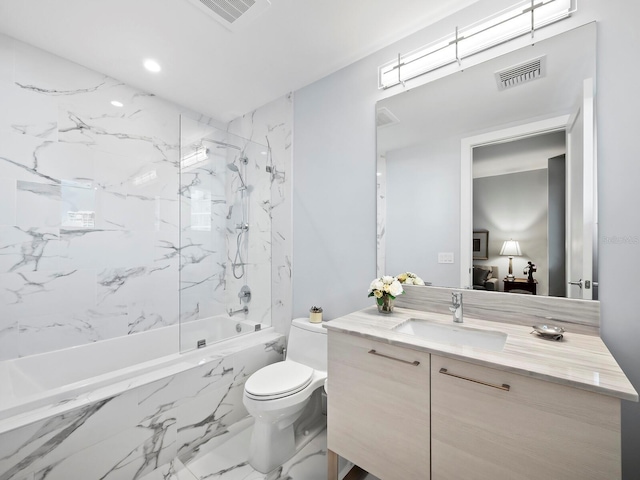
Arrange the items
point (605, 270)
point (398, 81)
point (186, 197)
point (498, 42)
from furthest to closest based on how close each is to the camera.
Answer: point (186, 197)
point (398, 81)
point (498, 42)
point (605, 270)

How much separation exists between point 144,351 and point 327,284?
166cm


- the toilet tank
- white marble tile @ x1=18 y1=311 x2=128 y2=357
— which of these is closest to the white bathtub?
white marble tile @ x1=18 y1=311 x2=128 y2=357

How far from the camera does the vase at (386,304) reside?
5.34 ft

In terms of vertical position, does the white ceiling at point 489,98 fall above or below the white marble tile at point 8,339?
above

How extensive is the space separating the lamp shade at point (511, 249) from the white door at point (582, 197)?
0.19 metres

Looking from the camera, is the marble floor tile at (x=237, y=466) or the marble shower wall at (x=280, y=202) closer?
the marble floor tile at (x=237, y=466)

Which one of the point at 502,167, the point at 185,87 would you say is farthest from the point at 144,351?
the point at 502,167

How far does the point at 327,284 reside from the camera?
2.20 metres

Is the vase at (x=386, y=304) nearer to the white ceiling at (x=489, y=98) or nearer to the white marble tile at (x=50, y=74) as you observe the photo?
the white ceiling at (x=489, y=98)

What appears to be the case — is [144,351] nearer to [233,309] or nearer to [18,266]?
[233,309]

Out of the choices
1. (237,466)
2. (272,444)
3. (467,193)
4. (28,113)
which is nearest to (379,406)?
(272,444)

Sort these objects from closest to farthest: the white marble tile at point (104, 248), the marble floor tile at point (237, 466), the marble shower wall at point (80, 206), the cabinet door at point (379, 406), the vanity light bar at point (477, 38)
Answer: the cabinet door at point (379, 406) → the vanity light bar at point (477, 38) → the marble floor tile at point (237, 466) → the marble shower wall at point (80, 206) → the white marble tile at point (104, 248)

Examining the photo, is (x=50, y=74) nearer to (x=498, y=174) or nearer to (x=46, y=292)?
(x=46, y=292)

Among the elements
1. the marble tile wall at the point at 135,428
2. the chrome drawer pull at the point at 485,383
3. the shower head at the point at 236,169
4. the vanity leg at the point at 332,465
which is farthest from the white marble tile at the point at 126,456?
the shower head at the point at 236,169
